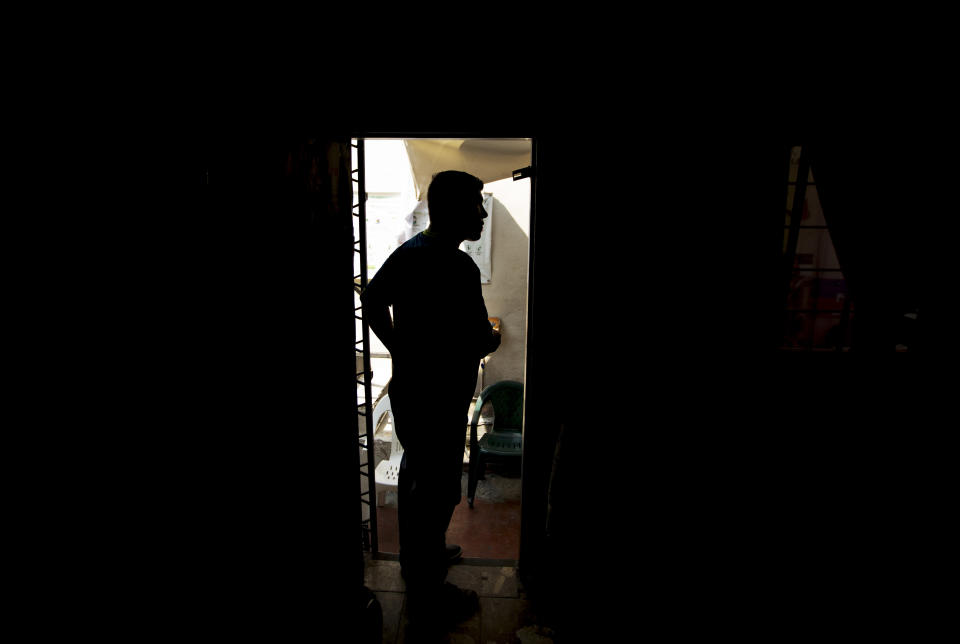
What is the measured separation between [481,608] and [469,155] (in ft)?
10.7

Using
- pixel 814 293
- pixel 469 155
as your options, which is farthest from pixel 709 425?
pixel 469 155

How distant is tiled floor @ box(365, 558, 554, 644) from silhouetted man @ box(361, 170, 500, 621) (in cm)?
66

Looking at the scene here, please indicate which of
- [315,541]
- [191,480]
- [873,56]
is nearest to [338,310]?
[315,541]

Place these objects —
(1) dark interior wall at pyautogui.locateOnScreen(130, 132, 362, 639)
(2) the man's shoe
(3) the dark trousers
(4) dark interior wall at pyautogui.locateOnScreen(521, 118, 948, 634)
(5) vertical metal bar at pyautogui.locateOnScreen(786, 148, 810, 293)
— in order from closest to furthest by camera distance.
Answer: (1) dark interior wall at pyautogui.locateOnScreen(130, 132, 362, 639), (4) dark interior wall at pyautogui.locateOnScreen(521, 118, 948, 634), (5) vertical metal bar at pyautogui.locateOnScreen(786, 148, 810, 293), (3) the dark trousers, (2) the man's shoe

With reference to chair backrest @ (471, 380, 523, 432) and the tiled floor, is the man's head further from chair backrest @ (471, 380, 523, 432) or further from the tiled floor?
chair backrest @ (471, 380, 523, 432)

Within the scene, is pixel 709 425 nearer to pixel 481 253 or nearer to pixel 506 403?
pixel 506 403

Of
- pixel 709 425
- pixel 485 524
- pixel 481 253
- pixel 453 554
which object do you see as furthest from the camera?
pixel 481 253

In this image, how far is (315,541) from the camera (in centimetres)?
189

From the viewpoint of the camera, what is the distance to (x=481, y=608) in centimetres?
256

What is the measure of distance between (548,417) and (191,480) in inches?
72.7

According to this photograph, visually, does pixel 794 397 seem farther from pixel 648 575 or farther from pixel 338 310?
pixel 338 310

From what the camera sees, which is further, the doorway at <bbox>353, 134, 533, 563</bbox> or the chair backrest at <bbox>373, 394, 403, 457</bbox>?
the chair backrest at <bbox>373, 394, 403, 457</bbox>

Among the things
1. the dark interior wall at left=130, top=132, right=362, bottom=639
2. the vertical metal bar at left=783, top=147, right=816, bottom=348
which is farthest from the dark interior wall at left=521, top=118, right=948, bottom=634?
the dark interior wall at left=130, top=132, right=362, bottom=639

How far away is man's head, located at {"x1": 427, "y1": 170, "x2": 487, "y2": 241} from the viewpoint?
223 centimetres
